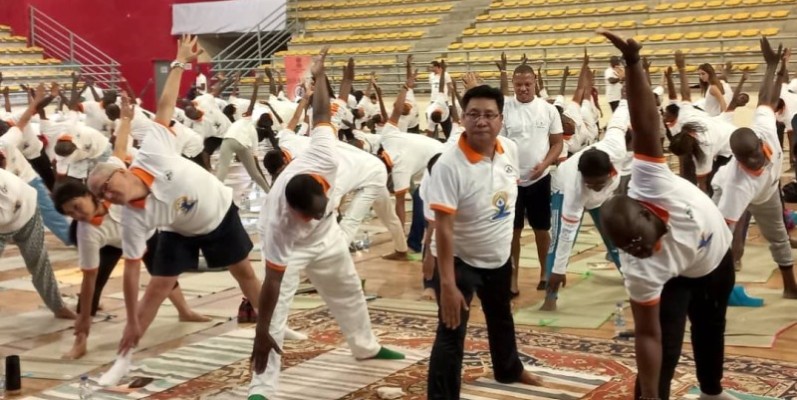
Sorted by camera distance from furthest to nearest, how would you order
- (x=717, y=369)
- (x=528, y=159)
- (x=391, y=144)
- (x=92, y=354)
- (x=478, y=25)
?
(x=478, y=25) → (x=391, y=144) → (x=528, y=159) → (x=92, y=354) → (x=717, y=369)

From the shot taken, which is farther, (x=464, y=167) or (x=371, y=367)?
(x=371, y=367)

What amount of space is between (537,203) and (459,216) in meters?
2.60

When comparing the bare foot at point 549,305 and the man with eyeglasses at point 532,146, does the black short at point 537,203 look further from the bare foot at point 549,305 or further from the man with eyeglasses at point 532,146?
the bare foot at point 549,305

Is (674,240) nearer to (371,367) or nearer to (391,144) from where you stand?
(371,367)

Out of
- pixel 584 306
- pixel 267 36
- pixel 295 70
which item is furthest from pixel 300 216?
pixel 267 36

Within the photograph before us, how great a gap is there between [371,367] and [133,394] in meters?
1.27

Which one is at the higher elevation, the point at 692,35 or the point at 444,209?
the point at 692,35

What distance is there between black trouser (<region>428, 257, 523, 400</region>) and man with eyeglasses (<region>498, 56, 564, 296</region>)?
204 centimetres

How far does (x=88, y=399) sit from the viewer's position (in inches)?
193

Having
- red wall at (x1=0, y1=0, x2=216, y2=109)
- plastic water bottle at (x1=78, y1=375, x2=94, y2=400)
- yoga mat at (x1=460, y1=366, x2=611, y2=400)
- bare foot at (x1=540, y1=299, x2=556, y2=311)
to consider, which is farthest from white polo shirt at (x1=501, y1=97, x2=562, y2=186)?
red wall at (x1=0, y1=0, x2=216, y2=109)

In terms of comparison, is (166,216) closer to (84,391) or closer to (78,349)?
(84,391)

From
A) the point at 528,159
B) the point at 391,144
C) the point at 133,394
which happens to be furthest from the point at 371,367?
the point at 391,144

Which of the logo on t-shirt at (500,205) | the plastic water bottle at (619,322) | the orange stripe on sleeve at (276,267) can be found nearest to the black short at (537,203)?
the plastic water bottle at (619,322)

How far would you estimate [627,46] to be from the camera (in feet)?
10.9
